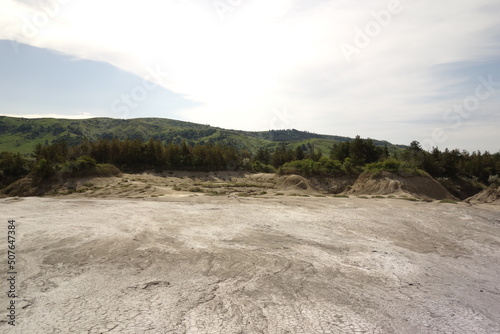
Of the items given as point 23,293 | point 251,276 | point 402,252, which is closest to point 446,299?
point 402,252

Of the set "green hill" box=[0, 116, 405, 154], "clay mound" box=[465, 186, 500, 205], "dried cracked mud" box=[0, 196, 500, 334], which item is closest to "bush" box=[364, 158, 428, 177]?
"clay mound" box=[465, 186, 500, 205]

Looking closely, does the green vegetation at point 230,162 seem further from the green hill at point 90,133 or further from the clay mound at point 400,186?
the green hill at point 90,133

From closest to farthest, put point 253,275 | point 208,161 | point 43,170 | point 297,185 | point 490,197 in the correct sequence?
point 253,275 → point 490,197 → point 43,170 → point 297,185 → point 208,161

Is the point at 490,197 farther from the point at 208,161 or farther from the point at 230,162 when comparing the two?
the point at 208,161

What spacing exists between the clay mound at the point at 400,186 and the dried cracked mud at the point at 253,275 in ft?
35.3

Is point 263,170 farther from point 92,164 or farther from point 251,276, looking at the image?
point 251,276

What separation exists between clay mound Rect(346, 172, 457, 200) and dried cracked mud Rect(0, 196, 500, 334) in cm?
1075

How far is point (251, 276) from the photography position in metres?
7.67

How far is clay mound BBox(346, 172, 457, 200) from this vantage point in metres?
25.1

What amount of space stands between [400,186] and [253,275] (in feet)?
72.6

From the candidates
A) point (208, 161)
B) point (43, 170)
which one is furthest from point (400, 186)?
point (43, 170)

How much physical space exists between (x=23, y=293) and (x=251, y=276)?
17.9 feet

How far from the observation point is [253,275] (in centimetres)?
773

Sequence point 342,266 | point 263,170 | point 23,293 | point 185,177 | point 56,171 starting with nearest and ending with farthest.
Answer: point 23,293 → point 342,266 → point 56,171 → point 185,177 → point 263,170
